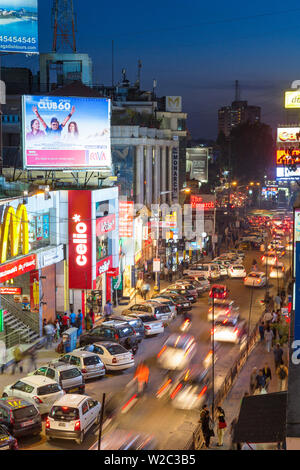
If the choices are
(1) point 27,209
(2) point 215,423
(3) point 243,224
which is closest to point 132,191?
(1) point 27,209

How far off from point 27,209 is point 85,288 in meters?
6.54

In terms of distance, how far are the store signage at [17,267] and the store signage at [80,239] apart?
470cm

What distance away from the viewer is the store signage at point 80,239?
3284 centimetres

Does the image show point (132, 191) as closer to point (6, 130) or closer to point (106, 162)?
point (6, 130)

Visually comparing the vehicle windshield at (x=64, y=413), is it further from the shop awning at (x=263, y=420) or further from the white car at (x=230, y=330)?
the white car at (x=230, y=330)

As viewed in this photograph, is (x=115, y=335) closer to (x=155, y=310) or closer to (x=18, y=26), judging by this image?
(x=155, y=310)

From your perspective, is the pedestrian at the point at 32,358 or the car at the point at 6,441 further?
the pedestrian at the point at 32,358

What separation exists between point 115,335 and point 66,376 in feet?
19.3

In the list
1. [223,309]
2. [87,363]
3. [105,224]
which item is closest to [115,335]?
[87,363]

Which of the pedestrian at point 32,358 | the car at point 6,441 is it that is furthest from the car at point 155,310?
the car at point 6,441

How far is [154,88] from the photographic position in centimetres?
7575

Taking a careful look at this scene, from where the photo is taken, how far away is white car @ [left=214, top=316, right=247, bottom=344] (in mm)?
29897

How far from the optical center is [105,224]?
35.8m

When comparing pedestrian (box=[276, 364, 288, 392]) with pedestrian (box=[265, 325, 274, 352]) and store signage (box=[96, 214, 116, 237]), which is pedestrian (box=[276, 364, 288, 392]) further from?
store signage (box=[96, 214, 116, 237])
